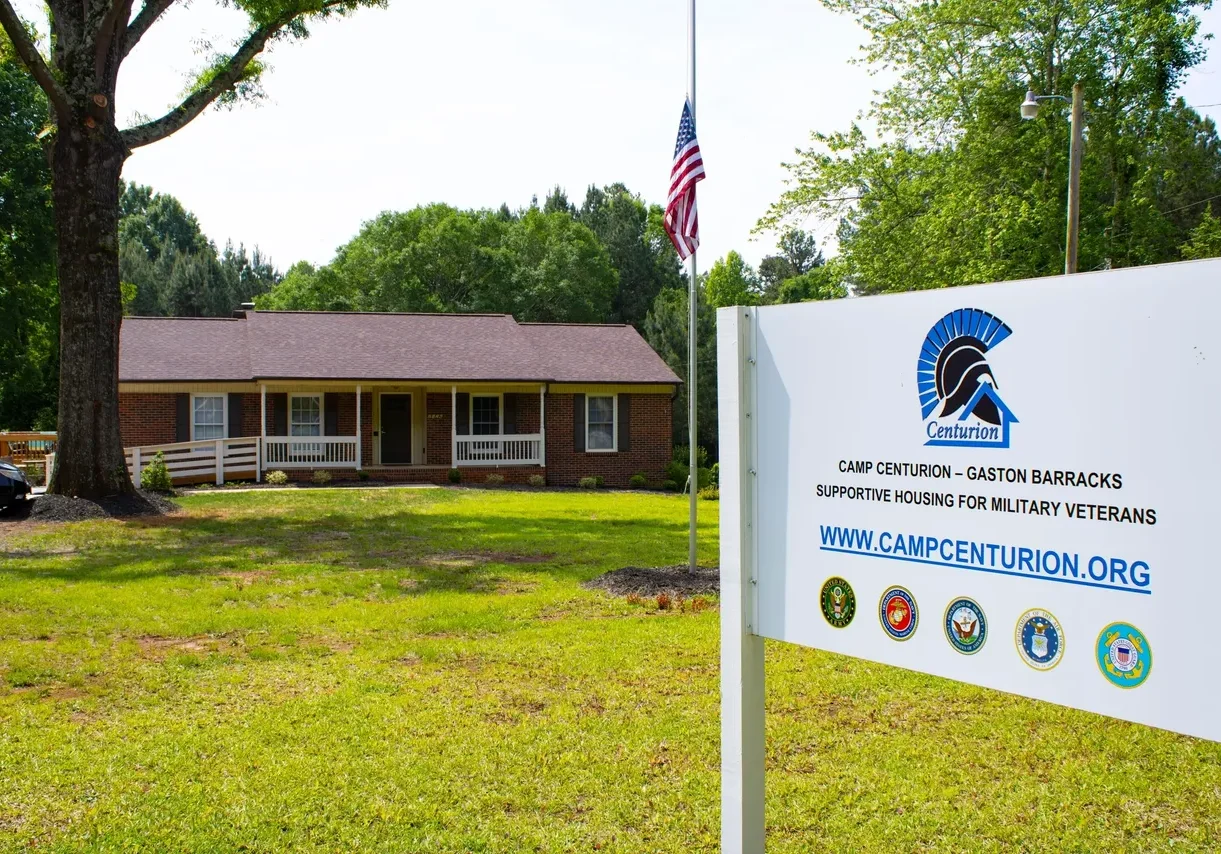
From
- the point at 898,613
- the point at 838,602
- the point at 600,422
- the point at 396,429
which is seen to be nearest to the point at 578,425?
the point at 600,422

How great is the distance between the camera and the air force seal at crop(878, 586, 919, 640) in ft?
10.8

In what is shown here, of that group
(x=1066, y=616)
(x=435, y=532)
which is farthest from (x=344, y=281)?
(x=1066, y=616)

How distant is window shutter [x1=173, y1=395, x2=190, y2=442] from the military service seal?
89.4 ft

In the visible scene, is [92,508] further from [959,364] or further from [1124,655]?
[1124,655]

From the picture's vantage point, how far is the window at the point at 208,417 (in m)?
27.8

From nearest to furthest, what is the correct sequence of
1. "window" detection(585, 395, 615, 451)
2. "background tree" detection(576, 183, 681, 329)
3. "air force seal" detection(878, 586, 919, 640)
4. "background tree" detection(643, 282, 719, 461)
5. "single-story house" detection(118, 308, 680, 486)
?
1. "air force seal" detection(878, 586, 919, 640)
2. "single-story house" detection(118, 308, 680, 486)
3. "window" detection(585, 395, 615, 451)
4. "background tree" detection(643, 282, 719, 461)
5. "background tree" detection(576, 183, 681, 329)

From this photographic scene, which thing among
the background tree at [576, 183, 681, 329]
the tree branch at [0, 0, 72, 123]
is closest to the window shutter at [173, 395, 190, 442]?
the tree branch at [0, 0, 72, 123]

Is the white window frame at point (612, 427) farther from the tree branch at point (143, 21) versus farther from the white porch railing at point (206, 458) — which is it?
the tree branch at point (143, 21)

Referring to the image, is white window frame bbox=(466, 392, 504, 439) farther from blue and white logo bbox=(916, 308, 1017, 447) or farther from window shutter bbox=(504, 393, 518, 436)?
blue and white logo bbox=(916, 308, 1017, 447)

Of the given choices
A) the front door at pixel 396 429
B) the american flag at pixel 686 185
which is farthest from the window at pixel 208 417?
the american flag at pixel 686 185

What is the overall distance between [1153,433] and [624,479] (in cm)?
2762

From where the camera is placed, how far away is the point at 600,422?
30453 millimetres

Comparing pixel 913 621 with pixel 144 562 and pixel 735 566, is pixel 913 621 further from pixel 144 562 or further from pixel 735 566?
pixel 144 562

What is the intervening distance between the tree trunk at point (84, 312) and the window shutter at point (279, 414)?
9.68 metres
